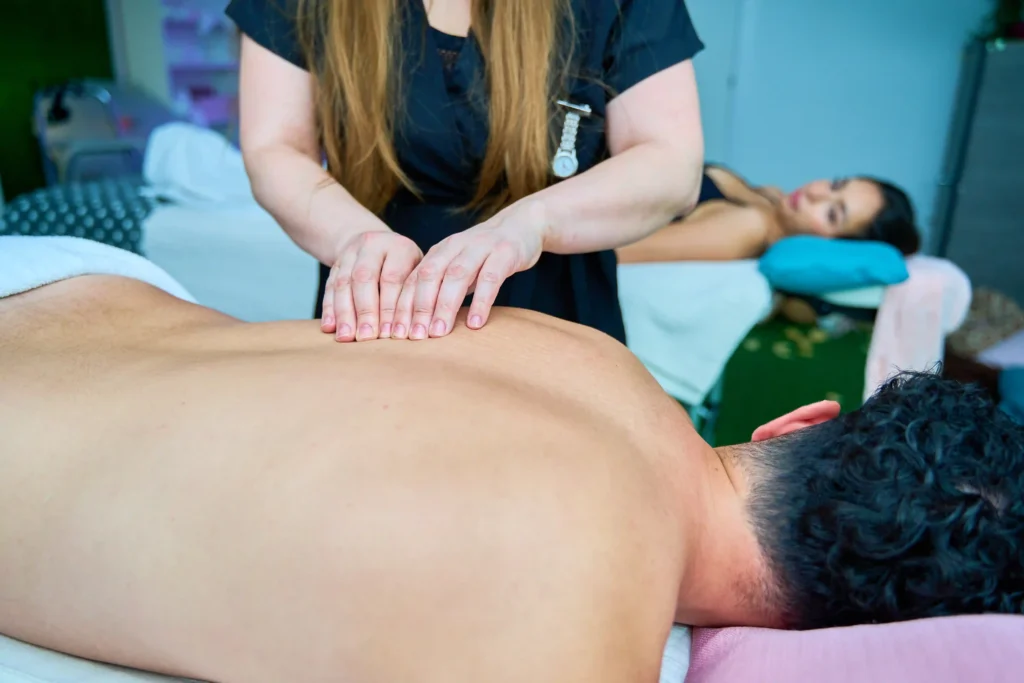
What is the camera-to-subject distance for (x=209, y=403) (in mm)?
742

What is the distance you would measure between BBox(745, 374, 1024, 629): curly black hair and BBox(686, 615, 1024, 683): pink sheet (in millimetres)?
42

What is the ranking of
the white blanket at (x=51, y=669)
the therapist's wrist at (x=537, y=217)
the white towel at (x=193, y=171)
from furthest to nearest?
1. the white towel at (x=193, y=171)
2. the therapist's wrist at (x=537, y=217)
3. the white blanket at (x=51, y=669)

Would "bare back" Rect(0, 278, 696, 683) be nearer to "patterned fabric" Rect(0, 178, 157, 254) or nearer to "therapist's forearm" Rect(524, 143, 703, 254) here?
"therapist's forearm" Rect(524, 143, 703, 254)

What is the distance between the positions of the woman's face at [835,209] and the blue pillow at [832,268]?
38 cm

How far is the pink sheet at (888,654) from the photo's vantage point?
26.8 inches

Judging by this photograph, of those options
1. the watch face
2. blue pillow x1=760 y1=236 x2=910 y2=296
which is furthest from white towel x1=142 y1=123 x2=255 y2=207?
the watch face

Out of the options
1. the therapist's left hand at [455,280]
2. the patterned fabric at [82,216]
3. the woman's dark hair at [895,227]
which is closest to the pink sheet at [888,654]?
the therapist's left hand at [455,280]

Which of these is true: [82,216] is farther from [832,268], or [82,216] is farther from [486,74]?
[832,268]

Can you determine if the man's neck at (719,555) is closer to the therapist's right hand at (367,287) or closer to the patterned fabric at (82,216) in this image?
the therapist's right hand at (367,287)

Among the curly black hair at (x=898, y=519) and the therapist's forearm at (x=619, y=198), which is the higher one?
the therapist's forearm at (x=619, y=198)

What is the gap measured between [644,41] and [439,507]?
79 centimetres

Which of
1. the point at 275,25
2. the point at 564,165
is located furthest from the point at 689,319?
the point at 275,25

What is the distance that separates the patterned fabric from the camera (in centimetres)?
262

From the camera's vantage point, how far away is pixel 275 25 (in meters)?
1.12
